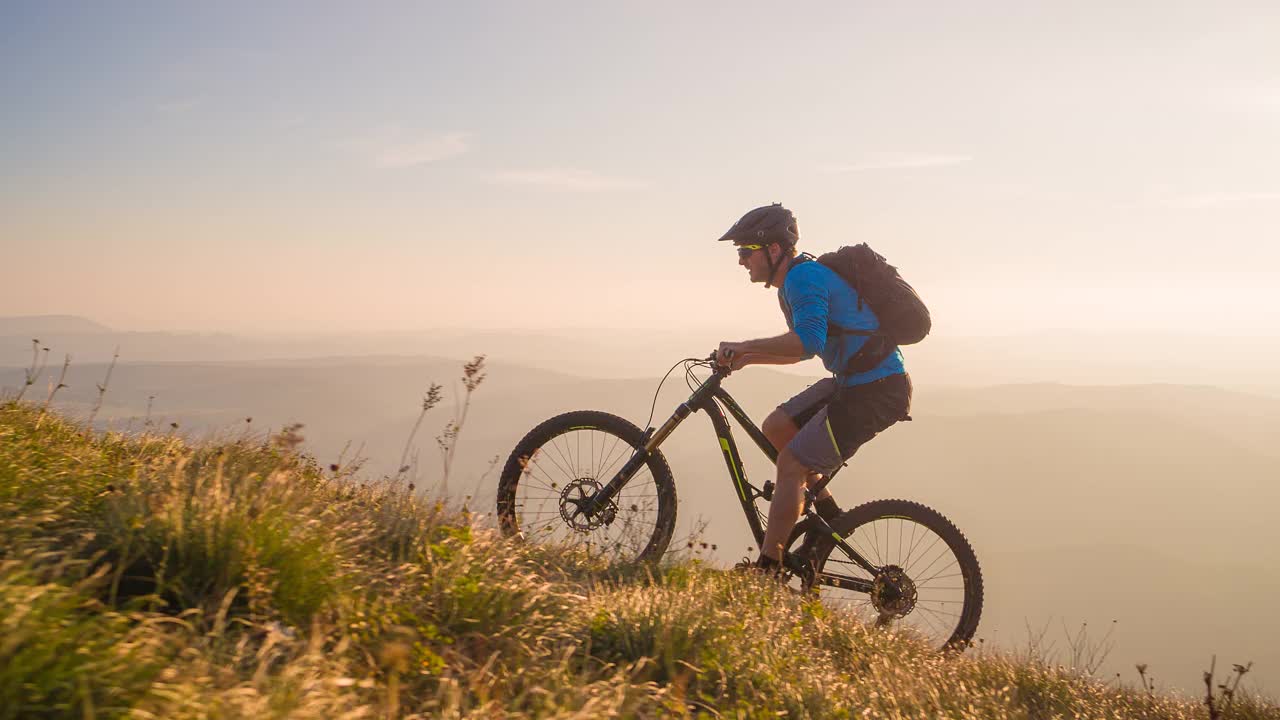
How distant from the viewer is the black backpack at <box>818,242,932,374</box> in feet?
16.6

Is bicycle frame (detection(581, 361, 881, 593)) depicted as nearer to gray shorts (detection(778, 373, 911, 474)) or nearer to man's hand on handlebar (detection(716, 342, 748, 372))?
man's hand on handlebar (detection(716, 342, 748, 372))

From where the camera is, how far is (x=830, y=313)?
201 inches

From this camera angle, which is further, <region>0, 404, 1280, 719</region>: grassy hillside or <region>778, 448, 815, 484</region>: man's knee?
<region>778, 448, 815, 484</region>: man's knee

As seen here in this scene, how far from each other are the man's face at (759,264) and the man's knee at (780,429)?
3.23 ft

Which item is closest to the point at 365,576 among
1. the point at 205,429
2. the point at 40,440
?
the point at 40,440

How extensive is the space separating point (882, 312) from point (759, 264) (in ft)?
3.09

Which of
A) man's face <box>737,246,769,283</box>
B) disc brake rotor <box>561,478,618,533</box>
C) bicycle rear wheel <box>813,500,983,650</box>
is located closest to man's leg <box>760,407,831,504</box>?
bicycle rear wheel <box>813,500,983,650</box>

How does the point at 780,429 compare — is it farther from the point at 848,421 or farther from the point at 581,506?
the point at 581,506

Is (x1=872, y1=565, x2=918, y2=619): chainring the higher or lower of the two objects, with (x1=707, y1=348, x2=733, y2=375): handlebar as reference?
lower

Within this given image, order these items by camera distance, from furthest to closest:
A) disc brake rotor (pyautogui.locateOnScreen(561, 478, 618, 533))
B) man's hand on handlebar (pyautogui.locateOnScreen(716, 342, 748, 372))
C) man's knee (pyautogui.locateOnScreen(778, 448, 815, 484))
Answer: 1. disc brake rotor (pyautogui.locateOnScreen(561, 478, 618, 533))
2. man's hand on handlebar (pyautogui.locateOnScreen(716, 342, 748, 372))
3. man's knee (pyautogui.locateOnScreen(778, 448, 815, 484))

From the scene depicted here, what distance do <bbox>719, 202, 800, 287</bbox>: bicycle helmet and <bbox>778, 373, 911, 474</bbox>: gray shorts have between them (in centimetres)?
103

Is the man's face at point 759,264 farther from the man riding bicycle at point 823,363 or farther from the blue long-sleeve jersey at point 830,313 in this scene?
the blue long-sleeve jersey at point 830,313

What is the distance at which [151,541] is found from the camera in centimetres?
291

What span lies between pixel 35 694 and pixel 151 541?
1.03 m
